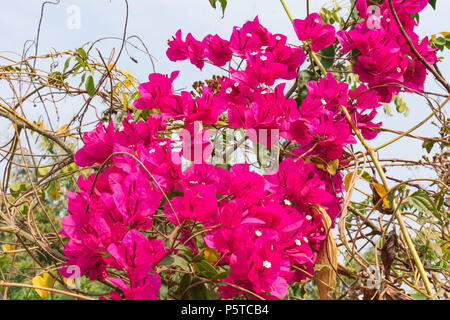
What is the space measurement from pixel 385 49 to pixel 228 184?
41 cm

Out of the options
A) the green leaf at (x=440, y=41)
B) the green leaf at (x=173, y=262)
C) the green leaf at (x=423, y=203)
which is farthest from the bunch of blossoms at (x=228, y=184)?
the green leaf at (x=440, y=41)

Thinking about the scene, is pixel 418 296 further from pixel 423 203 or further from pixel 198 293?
pixel 198 293

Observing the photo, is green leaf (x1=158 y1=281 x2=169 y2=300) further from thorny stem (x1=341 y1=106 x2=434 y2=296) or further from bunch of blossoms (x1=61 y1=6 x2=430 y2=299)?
thorny stem (x1=341 y1=106 x2=434 y2=296)

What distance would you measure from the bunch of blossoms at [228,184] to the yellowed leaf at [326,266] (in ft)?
0.05

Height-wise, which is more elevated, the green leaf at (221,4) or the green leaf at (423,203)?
the green leaf at (221,4)

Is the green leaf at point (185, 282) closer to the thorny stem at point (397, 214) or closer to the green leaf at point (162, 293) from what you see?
the green leaf at point (162, 293)

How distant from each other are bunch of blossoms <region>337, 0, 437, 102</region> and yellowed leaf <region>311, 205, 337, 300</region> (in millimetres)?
313

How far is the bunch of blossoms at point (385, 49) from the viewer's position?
85cm

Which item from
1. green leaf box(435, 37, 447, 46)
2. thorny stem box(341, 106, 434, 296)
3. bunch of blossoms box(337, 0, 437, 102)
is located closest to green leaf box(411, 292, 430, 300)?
thorny stem box(341, 106, 434, 296)

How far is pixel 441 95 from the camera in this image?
2.63 ft

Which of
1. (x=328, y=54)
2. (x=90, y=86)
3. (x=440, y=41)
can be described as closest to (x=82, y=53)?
(x=90, y=86)

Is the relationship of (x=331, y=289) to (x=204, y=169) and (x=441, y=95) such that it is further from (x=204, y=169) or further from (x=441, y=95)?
(x=441, y=95)

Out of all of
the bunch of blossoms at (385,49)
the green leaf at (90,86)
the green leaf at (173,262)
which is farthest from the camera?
the green leaf at (90,86)

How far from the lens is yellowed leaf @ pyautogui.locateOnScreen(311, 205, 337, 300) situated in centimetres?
64
